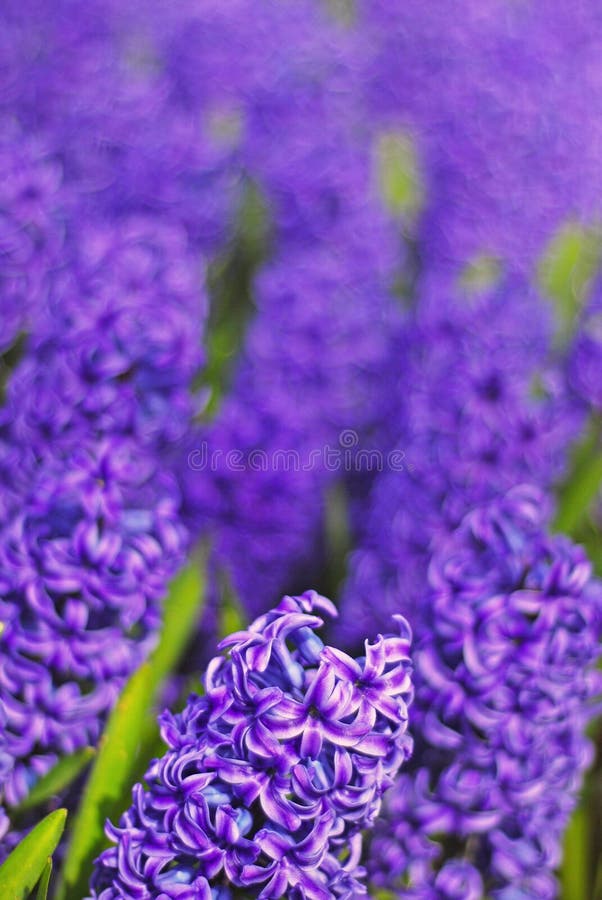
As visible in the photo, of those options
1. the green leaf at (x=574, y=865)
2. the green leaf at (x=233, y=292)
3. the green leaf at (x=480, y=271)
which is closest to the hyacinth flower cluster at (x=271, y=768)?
the green leaf at (x=574, y=865)

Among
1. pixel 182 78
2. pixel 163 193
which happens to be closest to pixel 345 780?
pixel 163 193

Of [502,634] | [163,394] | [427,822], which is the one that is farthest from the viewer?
[163,394]

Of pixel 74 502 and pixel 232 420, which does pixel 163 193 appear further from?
pixel 74 502

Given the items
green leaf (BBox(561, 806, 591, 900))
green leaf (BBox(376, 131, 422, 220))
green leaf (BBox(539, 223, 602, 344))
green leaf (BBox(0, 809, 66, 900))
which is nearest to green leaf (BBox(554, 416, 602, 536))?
green leaf (BBox(539, 223, 602, 344))

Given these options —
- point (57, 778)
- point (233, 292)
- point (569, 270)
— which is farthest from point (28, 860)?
point (569, 270)

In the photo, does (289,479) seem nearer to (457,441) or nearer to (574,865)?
(457,441)

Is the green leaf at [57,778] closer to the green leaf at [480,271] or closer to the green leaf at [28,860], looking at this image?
the green leaf at [28,860]

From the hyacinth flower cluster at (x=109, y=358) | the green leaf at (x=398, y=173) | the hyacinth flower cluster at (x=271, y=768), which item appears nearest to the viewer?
the hyacinth flower cluster at (x=271, y=768)
